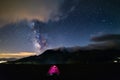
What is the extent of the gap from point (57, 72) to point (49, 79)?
1.76 ft

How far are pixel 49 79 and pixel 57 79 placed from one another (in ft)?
1.27

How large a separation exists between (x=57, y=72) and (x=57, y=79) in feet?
1.25

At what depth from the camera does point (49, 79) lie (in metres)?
14.8

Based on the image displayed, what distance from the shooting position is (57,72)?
1495 cm

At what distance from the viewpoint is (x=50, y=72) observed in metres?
14.8

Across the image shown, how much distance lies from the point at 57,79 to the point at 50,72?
48 cm

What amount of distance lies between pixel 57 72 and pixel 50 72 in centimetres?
36

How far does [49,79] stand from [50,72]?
34 centimetres

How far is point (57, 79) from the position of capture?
1473cm
